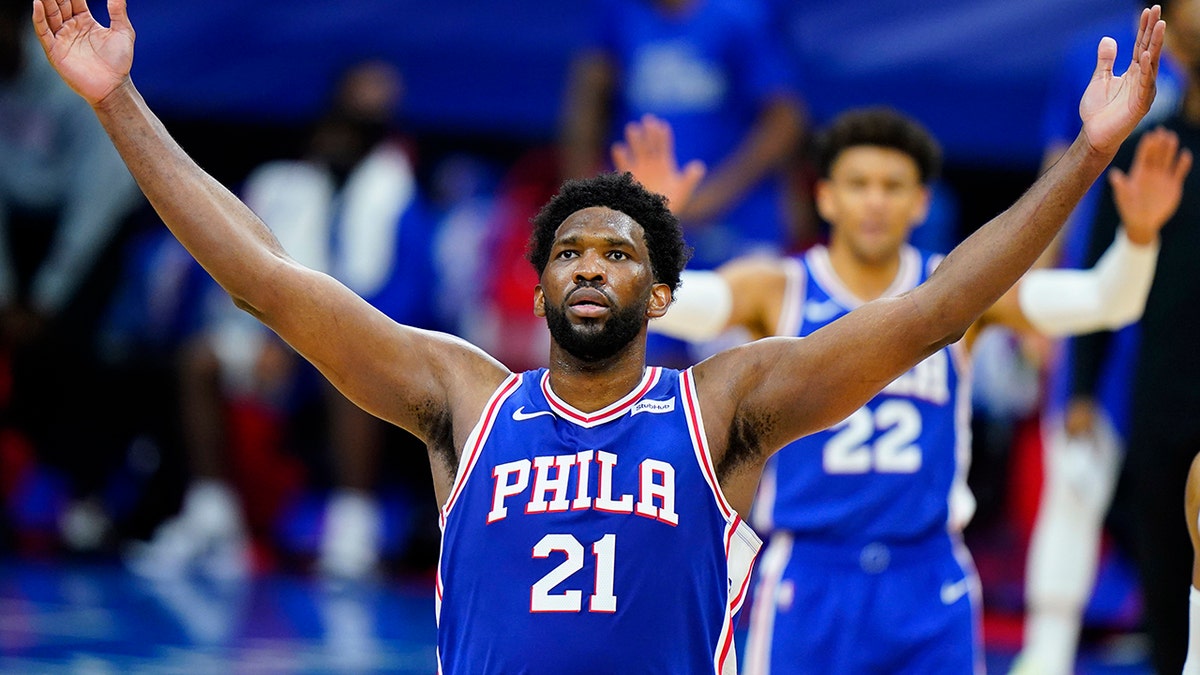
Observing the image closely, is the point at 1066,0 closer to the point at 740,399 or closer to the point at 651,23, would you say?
the point at 651,23

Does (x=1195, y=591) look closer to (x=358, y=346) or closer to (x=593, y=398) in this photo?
(x=593, y=398)

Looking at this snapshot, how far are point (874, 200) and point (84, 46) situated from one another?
2867 millimetres

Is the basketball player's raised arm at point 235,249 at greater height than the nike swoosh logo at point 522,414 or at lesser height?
greater

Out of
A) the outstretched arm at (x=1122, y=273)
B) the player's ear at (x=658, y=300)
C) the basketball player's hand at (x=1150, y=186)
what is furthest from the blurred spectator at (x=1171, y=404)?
the player's ear at (x=658, y=300)

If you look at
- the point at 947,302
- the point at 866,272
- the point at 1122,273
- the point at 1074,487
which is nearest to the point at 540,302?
the point at 947,302

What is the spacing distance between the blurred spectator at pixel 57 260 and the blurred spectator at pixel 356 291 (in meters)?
0.77

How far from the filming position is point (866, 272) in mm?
5871

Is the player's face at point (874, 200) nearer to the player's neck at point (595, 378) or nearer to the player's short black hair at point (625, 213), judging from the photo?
the player's short black hair at point (625, 213)

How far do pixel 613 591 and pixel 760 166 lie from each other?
17.0ft

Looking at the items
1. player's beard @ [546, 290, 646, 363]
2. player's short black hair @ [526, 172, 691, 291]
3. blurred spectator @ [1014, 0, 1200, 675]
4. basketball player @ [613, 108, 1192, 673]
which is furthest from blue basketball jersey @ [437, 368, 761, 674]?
blurred spectator @ [1014, 0, 1200, 675]

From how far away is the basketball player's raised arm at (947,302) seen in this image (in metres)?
3.87

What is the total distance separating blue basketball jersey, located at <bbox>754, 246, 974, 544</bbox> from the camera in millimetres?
5480

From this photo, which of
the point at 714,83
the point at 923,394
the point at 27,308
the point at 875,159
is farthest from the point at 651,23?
the point at 27,308

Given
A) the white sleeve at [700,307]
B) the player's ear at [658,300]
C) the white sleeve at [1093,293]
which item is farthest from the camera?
the white sleeve at [700,307]
